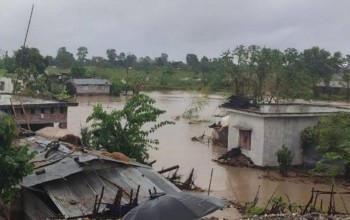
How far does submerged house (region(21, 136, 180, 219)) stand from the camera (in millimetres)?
11258

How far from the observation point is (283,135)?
2361 centimetres

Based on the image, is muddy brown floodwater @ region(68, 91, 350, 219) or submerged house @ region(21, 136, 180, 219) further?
muddy brown floodwater @ region(68, 91, 350, 219)

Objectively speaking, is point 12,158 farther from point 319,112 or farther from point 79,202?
point 319,112

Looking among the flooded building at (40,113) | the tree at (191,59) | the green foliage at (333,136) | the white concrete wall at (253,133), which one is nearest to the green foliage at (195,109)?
the white concrete wall at (253,133)

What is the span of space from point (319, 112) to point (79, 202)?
15.9 meters

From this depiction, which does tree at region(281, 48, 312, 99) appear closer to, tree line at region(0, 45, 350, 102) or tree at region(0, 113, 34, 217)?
tree line at region(0, 45, 350, 102)

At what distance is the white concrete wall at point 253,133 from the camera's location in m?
23.5

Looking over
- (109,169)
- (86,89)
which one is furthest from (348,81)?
(109,169)

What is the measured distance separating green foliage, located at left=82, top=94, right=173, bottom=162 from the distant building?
1702 inches

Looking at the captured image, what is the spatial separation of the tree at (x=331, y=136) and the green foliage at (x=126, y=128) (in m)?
7.34

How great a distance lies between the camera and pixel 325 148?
21.6 meters

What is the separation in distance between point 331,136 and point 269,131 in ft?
9.44

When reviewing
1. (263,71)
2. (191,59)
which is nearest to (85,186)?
(263,71)

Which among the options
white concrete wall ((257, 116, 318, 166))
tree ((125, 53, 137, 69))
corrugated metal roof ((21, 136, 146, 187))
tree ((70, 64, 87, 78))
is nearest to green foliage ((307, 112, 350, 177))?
white concrete wall ((257, 116, 318, 166))
